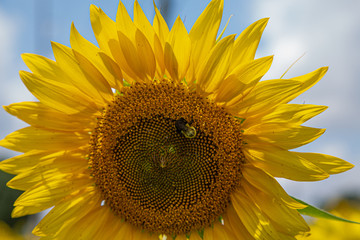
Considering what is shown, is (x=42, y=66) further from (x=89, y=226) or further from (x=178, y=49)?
(x=89, y=226)

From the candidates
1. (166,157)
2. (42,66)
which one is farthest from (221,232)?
(42,66)

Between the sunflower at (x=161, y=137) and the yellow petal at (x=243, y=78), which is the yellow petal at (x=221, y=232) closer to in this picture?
the sunflower at (x=161, y=137)

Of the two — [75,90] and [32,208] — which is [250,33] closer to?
[75,90]

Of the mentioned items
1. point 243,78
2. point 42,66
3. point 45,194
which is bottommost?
point 45,194

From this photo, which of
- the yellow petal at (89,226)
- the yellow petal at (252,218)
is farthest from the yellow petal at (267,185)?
the yellow petal at (89,226)

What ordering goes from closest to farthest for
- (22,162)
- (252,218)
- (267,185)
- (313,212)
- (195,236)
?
1. (313,212)
2. (267,185)
3. (252,218)
4. (22,162)
5. (195,236)

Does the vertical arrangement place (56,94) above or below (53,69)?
below

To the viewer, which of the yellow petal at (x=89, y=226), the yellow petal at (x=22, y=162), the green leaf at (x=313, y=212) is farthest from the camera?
the yellow petal at (x=89, y=226)
